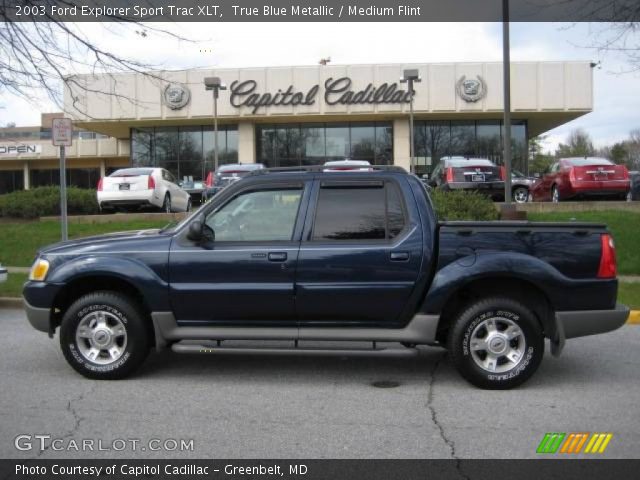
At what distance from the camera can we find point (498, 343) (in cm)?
527

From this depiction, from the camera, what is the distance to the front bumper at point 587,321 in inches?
207

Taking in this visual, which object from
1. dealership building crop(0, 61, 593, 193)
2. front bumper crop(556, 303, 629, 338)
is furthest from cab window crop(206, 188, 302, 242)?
dealership building crop(0, 61, 593, 193)

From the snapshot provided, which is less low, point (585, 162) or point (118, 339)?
point (585, 162)

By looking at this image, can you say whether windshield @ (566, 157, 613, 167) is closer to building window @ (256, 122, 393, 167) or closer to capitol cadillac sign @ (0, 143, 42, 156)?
building window @ (256, 122, 393, 167)

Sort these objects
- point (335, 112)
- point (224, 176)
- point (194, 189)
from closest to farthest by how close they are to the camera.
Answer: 1. point (224, 176)
2. point (194, 189)
3. point (335, 112)

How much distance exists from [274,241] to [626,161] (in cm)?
7793

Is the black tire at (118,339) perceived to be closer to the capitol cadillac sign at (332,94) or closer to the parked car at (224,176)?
the parked car at (224,176)

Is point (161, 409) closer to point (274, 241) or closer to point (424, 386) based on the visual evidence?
point (274, 241)

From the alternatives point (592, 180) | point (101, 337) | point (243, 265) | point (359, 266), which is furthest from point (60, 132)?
point (592, 180)

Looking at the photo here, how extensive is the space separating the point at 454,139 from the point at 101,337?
31.1 m

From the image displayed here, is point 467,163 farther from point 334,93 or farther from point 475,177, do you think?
point 334,93

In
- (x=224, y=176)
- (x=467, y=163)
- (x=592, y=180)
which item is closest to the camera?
(x=592, y=180)

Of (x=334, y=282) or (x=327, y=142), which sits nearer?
(x=334, y=282)
